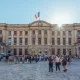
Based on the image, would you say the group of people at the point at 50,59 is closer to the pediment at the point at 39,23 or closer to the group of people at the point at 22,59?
the group of people at the point at 22,59

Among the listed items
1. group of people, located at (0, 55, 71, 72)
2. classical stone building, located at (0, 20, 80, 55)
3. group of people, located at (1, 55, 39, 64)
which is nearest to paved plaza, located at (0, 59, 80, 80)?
group of people, located at (0, 55, 71, 72)

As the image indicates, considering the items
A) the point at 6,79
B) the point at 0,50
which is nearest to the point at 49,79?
the point at 6,79

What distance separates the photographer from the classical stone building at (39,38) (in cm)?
6894

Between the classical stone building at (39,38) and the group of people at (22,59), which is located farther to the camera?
the classical stone building at (39,38)

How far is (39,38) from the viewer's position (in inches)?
2753

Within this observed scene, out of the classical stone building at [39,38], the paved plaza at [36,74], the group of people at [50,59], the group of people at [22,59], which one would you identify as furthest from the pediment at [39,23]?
the paved plaza at [36,74]

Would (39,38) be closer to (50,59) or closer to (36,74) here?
(50,59)

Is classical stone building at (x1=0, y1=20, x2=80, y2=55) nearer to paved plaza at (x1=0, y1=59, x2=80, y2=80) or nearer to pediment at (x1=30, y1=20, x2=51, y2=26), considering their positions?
pediment at (x1=30, y1=20, x2=51, y2=26)

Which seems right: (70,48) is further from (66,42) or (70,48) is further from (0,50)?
(0,50)

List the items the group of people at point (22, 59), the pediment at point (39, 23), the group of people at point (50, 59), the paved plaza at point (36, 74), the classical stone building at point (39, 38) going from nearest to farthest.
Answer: the paved plaza at point (36, 74)
the group of people at point (50, 59)
the group of people at point (22, 59)
the pediment at point (39, 23)
the classical stone building at point (39, 38)

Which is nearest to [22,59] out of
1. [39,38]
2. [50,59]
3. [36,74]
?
[50,59]

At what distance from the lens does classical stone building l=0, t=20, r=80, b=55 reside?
68938 mm

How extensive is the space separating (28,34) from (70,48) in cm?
1465

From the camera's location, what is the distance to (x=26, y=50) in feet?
230
